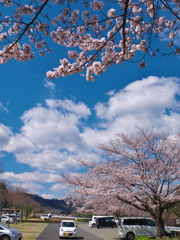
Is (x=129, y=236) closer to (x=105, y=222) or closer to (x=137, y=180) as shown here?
(x=137, y=180)

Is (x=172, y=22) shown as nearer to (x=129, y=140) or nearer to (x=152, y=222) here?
(x=129, y=140)

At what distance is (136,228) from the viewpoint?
1828 cm

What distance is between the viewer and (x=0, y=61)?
516cm

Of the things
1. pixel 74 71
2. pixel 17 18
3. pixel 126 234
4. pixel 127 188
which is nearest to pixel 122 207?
pixel 127 188

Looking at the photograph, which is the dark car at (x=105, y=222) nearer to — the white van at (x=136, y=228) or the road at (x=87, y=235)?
the road at (x=87, y=235)

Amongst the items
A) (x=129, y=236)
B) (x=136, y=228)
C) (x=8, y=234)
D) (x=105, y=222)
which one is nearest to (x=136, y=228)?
(x=136, y=228)

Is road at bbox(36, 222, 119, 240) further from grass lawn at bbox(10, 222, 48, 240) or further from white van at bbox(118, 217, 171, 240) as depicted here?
white van at bbox(118, 217, 171, 240)

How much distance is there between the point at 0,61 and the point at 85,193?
12079 millimetres

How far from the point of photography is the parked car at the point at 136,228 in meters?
18.0

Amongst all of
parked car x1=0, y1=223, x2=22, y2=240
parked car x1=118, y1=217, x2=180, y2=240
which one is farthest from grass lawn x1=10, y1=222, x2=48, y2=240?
parked car x1=118, y1=217, x2=180, y2=240

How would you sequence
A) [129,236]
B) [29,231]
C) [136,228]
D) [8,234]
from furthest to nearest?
[29,231]
[136,228]
[129,236]
[8,234]

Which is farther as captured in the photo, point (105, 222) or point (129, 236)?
point (105, 222)

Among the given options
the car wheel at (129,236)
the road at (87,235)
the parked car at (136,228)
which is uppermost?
the parked car at (136,228)

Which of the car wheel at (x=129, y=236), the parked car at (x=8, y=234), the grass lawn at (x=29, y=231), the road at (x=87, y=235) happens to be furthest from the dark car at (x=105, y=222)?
the parked car at (x=8, y=234)
